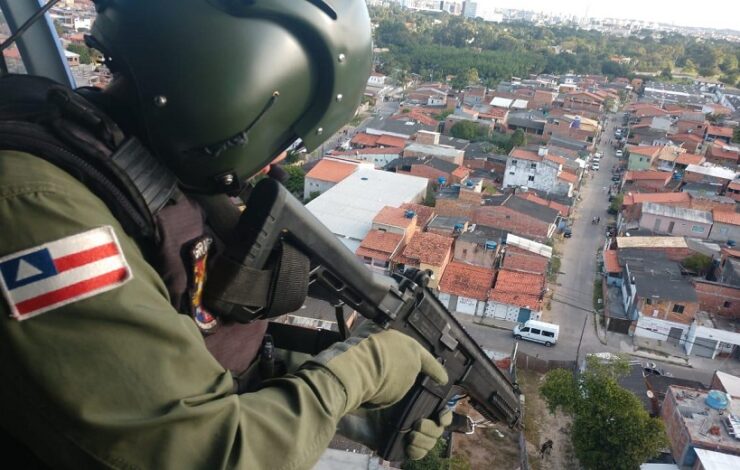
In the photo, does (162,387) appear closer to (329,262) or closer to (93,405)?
(93,405)

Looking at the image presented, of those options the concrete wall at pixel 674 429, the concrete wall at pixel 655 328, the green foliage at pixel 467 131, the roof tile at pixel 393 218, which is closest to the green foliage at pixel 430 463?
the concrete wall at pixel 674 429

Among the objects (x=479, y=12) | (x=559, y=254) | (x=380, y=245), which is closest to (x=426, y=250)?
(x=380, y=245)

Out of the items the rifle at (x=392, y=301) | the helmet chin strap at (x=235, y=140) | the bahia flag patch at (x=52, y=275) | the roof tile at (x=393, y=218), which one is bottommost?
the roof tile at (x=393, y=218)

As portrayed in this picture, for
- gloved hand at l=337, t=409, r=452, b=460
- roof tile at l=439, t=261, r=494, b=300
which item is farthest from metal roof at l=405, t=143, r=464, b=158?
gloved hand at l=337, t=409, r=452, b=460

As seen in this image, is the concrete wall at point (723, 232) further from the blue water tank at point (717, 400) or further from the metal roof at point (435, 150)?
the blue water tank at point (717, 400)

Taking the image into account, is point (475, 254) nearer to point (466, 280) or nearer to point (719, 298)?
point (466, 280)

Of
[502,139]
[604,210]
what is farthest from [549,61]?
[604,210]
